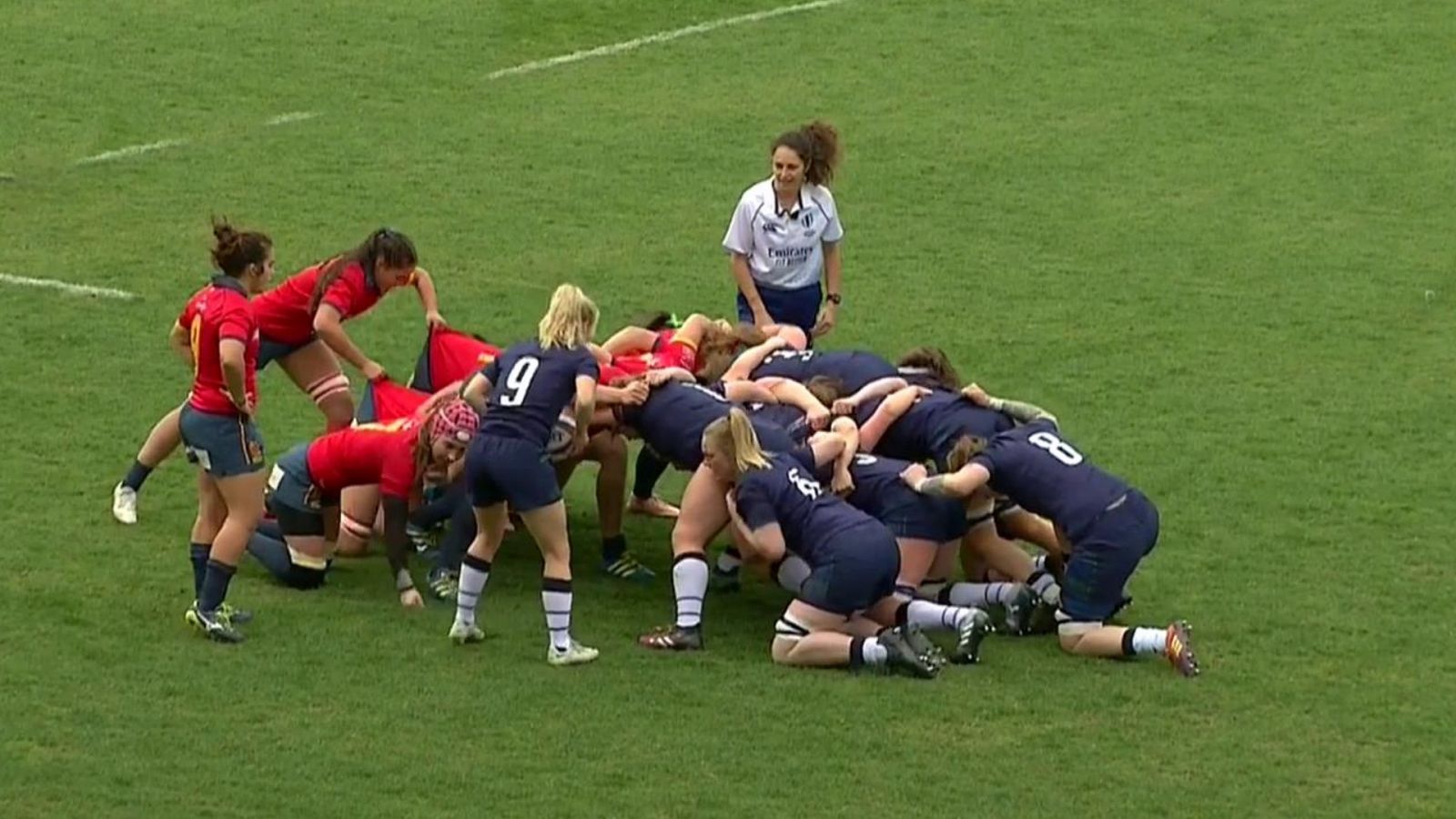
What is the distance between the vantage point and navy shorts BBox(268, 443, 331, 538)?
38.1ft

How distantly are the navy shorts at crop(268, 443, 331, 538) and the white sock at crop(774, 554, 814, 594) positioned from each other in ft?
6.66

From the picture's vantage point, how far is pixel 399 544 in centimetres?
1138

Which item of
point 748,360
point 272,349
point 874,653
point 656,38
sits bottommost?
point 874,653

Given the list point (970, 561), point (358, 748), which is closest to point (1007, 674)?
point (970, 561)

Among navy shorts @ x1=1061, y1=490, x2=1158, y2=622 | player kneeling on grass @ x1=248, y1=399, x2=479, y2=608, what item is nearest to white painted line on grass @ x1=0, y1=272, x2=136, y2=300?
player kneeling on grass @ x1=248, y1=399, x2=479, y2=608

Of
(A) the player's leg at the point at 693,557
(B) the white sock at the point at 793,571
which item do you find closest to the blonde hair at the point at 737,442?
(A) the player's leg at the point at 693,557

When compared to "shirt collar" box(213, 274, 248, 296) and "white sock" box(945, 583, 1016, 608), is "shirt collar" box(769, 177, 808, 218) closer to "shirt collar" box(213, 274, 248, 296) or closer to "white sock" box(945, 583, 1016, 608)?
"white sock" box(945, 583, 1016, 608)

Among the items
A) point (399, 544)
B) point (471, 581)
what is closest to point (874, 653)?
point (471, 581)

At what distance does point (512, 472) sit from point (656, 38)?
33.7 ft

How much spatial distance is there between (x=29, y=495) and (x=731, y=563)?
11.0 feet

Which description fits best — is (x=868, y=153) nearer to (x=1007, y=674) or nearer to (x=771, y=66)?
(x=771, y=66)

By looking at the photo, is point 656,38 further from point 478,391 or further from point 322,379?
point 478,391

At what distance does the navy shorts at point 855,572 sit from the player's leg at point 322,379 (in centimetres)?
314

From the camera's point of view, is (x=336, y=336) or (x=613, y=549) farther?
(x=336, y=336)
